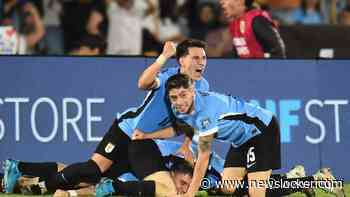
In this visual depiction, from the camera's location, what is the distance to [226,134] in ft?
41.6

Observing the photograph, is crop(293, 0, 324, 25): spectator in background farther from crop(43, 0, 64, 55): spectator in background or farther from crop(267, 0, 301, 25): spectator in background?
crop(43, 0, 64, 55): spectator in background

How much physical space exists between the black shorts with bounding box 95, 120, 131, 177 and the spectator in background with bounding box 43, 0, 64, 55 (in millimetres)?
4897

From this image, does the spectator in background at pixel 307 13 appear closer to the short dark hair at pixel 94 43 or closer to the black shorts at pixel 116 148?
the short dark hair at pixel 94 43

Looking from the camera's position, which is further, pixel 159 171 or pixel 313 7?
pixel 313 7

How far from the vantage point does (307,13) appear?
19.7m

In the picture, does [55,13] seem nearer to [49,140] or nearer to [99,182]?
[49,140]

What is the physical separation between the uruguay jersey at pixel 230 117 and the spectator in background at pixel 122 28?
589cm

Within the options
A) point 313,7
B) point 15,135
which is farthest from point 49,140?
point 313,7

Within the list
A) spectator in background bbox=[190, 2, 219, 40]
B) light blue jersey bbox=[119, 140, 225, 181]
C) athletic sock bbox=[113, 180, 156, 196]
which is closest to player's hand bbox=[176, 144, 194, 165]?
light blue jersey bbox=[119, 140, 225, 181]

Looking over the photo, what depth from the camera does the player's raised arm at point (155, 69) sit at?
1292cm

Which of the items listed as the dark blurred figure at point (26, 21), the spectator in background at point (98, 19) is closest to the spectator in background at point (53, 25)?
the dark blurred figure at point (26, 21)

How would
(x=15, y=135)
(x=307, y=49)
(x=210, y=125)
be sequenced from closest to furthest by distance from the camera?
(x=210, y=125) < (x=15, y=135) < (x=307, y=49)

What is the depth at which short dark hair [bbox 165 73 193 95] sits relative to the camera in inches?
500

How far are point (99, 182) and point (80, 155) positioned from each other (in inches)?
57.6
